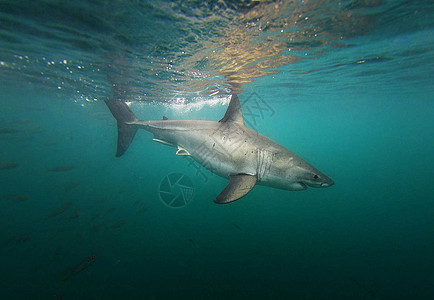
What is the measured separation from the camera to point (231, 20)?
5.74 meters

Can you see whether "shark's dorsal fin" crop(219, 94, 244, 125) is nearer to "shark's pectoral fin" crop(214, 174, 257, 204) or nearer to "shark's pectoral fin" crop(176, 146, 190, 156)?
"shark's pectoral fin" crop(176, 146, 190, 156)

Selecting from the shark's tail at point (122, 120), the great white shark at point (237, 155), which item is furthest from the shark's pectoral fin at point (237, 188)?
the shark's tail at point (122, 120)

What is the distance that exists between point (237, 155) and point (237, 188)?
3.26ft

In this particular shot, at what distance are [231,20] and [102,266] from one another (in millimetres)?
10403

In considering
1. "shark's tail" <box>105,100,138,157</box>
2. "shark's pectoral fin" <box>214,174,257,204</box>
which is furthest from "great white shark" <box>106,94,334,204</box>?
"shark's tail" <box>105,100,138,157</box>

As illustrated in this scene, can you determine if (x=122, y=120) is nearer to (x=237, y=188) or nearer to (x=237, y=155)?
(x=237, y=155)

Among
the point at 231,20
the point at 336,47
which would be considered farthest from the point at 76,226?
the point at 336,47

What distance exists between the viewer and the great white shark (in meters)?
3.69

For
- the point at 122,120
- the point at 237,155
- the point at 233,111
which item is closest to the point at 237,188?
the point at 237,155

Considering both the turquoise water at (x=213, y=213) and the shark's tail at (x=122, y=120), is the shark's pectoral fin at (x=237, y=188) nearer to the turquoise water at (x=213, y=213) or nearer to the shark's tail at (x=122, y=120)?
the turquoise water at (x=213, y=213)

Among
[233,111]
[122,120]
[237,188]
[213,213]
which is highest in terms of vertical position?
[233,111]

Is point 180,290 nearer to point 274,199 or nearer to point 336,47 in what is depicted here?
point 274,199

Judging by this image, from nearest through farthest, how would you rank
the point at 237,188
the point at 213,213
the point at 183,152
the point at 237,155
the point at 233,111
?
the point at 237,188
the point at 237,155
the point at 233,111
the point at 183,152
the point at 213,213

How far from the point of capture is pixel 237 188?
137 inches
